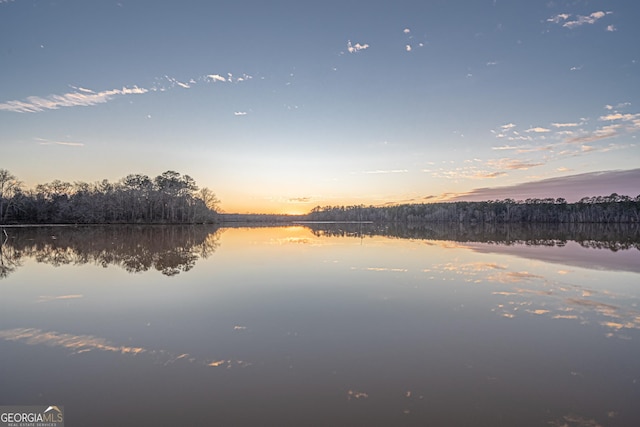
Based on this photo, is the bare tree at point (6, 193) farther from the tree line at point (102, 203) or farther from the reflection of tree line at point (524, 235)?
the reflection of tree line at point (524, 235)

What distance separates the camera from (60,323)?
7391mm

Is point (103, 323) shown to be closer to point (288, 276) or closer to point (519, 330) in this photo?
point (288, 276)

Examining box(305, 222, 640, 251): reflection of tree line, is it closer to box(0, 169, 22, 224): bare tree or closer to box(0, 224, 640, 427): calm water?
box(0, 224, 640, 427): calm water

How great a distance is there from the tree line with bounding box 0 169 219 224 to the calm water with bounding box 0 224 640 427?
75434 millimetres

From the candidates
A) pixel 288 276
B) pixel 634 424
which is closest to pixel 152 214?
pixel 288 276

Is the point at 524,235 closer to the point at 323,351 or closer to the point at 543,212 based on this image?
the point at 323,351

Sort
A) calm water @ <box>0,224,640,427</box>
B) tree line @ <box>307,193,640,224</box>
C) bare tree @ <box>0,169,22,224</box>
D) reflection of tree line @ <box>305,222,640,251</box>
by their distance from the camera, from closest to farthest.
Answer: calm water @ <box>0,224,640,427</box>
reflection of tree line @ <box>305,222,640,251</box>
bare tree @ <box>0,169,22,224</box>
tree line @ <box>307,193,640,224</box>

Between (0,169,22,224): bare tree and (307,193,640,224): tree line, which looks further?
(307,193,640,224): tree line

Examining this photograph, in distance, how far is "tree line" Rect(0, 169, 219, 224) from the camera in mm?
76188

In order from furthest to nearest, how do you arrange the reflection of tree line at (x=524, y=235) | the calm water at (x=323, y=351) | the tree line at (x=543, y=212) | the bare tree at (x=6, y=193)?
the tree line at (x=543, y=212) < the bare tree at (x=6, y=193) < the reflection of tree line at (x=524, y=235) < the calm water at (x=323, y=351)

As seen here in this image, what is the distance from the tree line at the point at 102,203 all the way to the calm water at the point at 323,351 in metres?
75.4

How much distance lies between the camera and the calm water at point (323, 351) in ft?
13.5

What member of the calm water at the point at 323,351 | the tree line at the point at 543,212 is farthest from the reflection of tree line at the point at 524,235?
the tree line at the point at 543,212

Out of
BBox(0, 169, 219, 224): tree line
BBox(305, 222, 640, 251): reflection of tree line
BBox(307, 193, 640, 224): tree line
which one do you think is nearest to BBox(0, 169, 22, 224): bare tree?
BBox(0, 169, 219, 224): tree line
